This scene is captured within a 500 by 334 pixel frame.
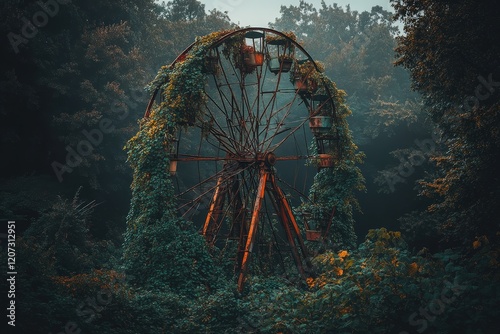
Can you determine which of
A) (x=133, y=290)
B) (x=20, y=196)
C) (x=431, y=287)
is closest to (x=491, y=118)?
(x=431, y=287)

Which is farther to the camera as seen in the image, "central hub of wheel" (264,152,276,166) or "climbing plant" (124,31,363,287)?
"central hub of wheel" (264,152,276,166)

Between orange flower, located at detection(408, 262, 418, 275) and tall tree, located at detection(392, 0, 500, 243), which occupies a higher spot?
tall tree, located at detection(392, 0, 500, 243)

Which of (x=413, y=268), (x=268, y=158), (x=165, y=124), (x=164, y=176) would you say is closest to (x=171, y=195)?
(x=164, y=176)

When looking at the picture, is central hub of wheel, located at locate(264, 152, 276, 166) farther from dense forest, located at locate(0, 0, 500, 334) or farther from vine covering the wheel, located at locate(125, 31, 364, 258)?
dense forest, located at locate(0, 0, 500, 334)

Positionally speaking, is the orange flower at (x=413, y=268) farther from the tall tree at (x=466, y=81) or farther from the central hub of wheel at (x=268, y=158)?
the central hub of wheel at (x=268, y=158)

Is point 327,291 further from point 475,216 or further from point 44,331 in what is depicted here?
point 475,216

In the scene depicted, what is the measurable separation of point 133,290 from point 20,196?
361 inches

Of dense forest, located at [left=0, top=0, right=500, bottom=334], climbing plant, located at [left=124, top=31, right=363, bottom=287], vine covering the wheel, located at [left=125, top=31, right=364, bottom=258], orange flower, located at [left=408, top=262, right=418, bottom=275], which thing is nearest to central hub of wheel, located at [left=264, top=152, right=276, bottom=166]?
vine covering the wheel, located at [left=125, top=31, right=364, bottom=258]

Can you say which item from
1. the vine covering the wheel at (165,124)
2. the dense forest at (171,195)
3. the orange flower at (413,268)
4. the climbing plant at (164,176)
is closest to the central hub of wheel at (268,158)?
the vine covering the wheel at (165,124)

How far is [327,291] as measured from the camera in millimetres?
8117

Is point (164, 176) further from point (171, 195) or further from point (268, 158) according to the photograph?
point (268, 158)

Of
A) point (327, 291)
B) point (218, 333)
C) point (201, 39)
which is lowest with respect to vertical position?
point (218, 333)

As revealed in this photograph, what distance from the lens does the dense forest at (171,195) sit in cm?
784

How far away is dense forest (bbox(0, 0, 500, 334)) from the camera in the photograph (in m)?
7.84
